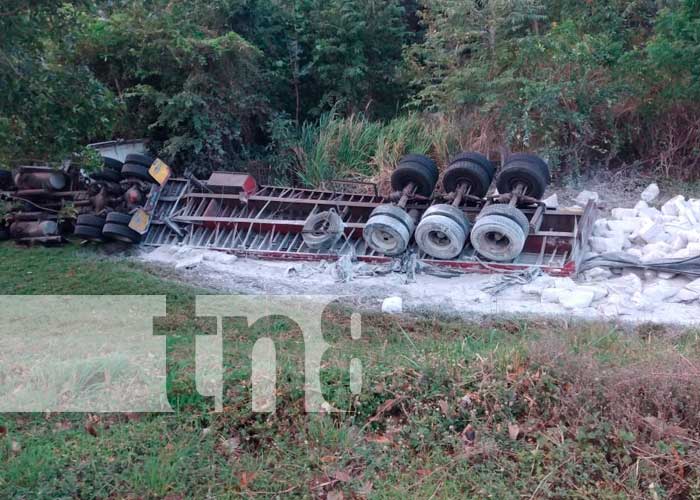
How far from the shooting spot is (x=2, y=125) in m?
5.68

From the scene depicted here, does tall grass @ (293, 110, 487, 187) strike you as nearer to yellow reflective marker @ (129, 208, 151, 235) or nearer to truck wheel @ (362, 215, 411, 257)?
truck wheel @ (362, 215, 411, 257)

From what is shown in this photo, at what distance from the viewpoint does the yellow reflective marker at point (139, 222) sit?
364 inches

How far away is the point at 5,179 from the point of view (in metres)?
10.2

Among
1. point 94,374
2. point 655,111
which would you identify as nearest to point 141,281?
point 94,374

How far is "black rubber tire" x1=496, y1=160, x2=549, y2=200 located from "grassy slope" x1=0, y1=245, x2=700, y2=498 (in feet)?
12.1

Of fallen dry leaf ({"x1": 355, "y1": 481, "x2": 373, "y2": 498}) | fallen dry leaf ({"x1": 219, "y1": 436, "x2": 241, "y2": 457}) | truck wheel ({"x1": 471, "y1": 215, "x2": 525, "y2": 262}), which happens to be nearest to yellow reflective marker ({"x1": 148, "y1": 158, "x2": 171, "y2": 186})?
truck wheel ({"x1": 471, "y1": 215, "x2": 525, "y2": 262})

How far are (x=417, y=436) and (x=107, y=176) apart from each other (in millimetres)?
7102

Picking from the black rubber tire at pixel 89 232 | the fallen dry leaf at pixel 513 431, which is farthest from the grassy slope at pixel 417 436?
the black rubber tire at pixel 89 232

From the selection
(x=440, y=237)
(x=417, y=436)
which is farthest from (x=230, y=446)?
(x=440, y=237)

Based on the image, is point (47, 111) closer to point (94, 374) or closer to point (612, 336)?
point (94, 374)

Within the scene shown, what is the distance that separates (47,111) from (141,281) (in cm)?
260

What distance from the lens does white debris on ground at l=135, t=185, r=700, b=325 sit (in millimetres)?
7004

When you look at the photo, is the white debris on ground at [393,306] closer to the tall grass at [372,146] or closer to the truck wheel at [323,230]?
the truck wheel at [323,230]

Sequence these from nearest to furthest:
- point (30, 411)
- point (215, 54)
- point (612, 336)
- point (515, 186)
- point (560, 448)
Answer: point (560, 448) → point (30, 411) → point (612, 336) → point (515, 186) → point (215, 54)
